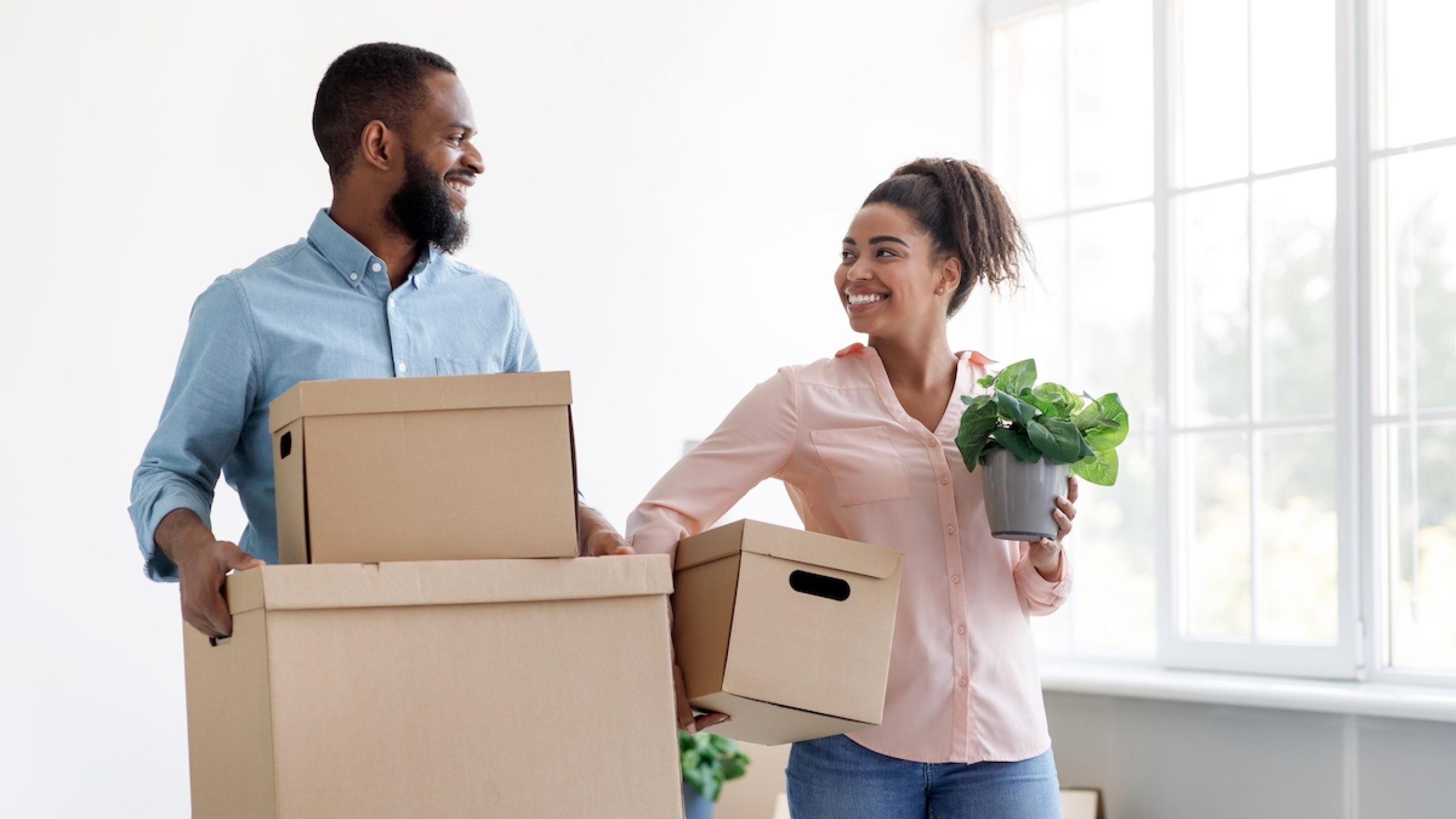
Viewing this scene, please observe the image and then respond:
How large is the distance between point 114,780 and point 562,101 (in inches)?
63.7

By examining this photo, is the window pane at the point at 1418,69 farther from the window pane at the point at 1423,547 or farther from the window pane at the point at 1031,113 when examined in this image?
the window pane at the point at 1031,113

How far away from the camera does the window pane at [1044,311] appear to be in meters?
3.72

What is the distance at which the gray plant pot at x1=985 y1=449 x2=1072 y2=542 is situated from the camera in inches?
60.0

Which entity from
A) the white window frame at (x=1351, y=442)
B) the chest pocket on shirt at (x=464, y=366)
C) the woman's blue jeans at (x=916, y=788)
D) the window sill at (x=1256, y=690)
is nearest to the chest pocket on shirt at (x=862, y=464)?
the woman's blue jeans at (x=916, y=788)

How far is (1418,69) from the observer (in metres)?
3.02

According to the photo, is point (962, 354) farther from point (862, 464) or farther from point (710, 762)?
point (710, 762)

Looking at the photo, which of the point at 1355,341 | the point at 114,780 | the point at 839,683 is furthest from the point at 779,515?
the point at 839,683

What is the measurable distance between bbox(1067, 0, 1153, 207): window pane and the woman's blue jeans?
2.33m

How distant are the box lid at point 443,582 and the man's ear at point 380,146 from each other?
0.52 metres

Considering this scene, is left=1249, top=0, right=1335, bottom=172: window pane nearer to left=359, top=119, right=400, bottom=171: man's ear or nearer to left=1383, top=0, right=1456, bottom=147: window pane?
left=1383, top=0, right=1456, bottom=147: window pane

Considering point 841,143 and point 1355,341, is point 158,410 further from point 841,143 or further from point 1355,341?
point 1355,341

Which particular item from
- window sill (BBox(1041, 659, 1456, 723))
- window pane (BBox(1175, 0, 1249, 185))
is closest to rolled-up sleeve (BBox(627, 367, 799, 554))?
window sill (BBox(1041, 659, 1456, 723))

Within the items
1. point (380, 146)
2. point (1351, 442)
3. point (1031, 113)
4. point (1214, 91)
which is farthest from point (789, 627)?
point (1031, 113)

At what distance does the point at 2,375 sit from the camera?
204cm
